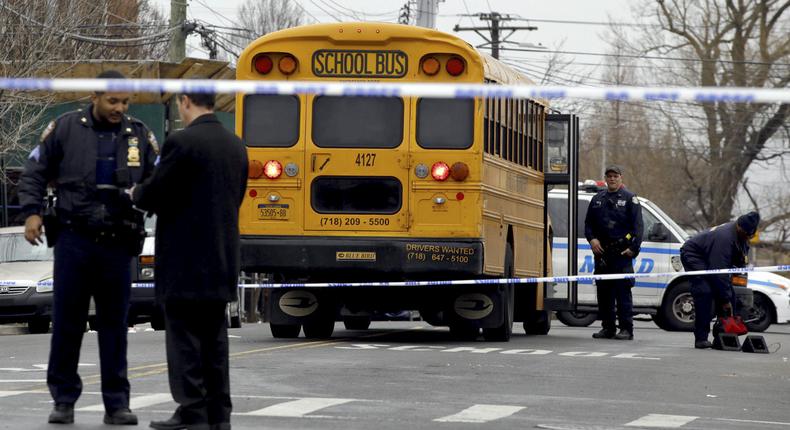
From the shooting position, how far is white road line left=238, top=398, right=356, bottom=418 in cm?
938

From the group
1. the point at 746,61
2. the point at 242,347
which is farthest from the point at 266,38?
the point at 746,61

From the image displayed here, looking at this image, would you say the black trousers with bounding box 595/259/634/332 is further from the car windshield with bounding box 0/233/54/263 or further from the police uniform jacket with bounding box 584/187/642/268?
the car windshield with bounding box 0/233/54/263

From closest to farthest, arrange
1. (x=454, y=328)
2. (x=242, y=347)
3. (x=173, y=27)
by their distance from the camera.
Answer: (x=242, y=347) → (x=454, y=328) → (x=173, y=27)

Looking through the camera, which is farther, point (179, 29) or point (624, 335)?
point (179, 29)

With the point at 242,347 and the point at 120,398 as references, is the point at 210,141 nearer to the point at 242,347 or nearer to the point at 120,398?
the point at 120,398

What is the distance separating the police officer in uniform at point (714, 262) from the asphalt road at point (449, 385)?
1.93 ft

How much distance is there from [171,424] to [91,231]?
109 cm

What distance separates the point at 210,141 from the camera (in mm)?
8250

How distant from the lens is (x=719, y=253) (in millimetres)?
17531

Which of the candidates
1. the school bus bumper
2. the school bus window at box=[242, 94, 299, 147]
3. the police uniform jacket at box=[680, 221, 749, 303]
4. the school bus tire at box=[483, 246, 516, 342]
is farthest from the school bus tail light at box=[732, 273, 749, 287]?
the school bus window at box=[242, 94, 299, 147]

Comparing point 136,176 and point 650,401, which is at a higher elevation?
point 136,176

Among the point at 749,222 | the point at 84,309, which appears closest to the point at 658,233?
the point at 749,222

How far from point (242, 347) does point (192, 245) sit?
7.35 meters

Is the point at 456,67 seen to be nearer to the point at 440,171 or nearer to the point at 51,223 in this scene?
the point at 440,171
